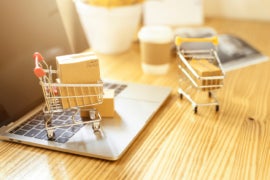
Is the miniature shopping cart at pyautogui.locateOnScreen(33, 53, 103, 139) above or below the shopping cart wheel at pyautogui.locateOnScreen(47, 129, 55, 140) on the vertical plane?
above

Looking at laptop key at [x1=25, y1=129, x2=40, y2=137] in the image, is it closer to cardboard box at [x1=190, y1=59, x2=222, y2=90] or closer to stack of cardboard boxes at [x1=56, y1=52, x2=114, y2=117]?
stack of cardboard boxes at [x1=56, y1=52, x2=114, y2=117]

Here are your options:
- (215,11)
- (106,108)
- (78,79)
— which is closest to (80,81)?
(78,79)

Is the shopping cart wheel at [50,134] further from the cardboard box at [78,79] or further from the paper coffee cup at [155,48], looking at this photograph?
the paper coffee cup at [155,48]

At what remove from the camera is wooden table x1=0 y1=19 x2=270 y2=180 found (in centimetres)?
65

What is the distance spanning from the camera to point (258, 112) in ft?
2.85

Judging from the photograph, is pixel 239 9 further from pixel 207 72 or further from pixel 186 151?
pixel 186 151

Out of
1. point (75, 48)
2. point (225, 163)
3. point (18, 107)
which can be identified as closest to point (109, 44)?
point (75, 48)

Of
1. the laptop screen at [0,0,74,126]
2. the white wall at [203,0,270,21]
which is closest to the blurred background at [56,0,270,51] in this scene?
the white wall at [203,0,270,21]

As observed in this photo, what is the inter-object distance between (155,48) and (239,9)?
73cm

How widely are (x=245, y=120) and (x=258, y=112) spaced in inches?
2.2

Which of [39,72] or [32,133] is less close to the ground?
[39,72]

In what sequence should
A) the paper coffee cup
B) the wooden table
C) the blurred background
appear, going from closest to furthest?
the wooden table → the paper coffee cup → the blurred background

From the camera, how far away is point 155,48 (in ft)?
3.52

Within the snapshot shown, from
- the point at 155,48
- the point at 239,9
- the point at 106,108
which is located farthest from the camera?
the point at 239,9
